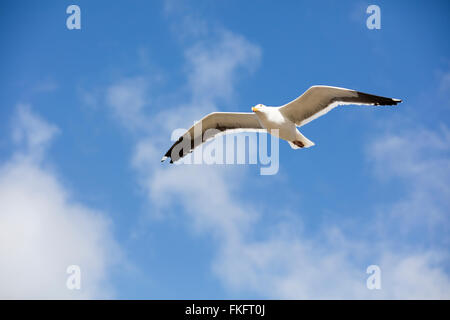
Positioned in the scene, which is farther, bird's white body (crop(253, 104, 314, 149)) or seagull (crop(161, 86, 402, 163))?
bird's white body (crop(253, 104, 314, 149))

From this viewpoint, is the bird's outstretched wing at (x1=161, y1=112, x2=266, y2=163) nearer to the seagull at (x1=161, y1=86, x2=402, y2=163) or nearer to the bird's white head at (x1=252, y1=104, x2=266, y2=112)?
the seagull at (x1=161, y1=86, x2=402, y2=163)

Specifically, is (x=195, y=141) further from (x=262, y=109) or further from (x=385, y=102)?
(x=385, y=102)

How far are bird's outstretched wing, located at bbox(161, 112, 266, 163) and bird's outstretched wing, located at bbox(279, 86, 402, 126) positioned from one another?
37.0 inches

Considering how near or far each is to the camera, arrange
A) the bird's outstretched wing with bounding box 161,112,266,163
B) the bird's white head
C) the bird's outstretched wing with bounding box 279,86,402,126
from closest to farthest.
→ the bird's outstretched wing with bounding box 279,86,402,126 < the bird's white head < the bird's outstretched wing with bounding box 161,112,266,163

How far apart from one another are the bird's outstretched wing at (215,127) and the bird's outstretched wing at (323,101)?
3.08ft

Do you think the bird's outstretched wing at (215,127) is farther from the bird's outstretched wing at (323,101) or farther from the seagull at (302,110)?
the bird's outstretched wing at (323,101)

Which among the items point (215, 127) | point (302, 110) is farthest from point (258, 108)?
point (215, 127)

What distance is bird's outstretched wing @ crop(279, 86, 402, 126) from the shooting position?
34.2ft

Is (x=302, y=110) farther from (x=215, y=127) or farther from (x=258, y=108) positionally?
(x=215, y=127)

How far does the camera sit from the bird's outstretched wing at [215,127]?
445 inches

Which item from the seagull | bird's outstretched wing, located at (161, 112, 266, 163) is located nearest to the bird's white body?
the seagull
